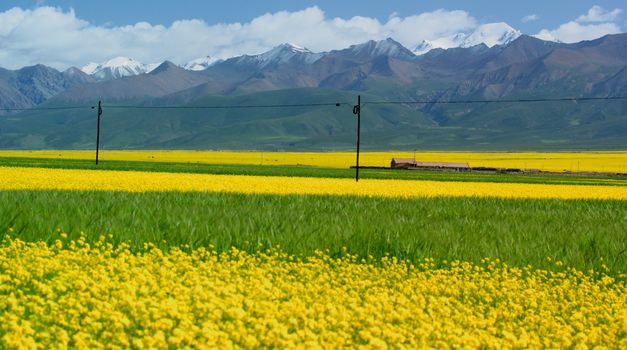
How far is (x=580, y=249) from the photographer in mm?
15750

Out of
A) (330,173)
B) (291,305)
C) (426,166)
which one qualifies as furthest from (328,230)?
(426,166)

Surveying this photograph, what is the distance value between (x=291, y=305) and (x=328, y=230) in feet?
23.6

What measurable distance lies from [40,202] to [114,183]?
778 inches

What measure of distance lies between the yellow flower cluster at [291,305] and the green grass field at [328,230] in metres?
0.86

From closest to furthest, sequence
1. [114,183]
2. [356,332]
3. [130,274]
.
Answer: [356,332], [130,274], [114,183]

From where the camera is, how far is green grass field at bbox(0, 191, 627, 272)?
560 inches

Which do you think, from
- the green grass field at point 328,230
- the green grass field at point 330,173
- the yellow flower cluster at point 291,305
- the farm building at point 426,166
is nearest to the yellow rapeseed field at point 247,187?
the green grass field at point 328,230

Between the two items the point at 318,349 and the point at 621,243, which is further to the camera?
the point at 621,243

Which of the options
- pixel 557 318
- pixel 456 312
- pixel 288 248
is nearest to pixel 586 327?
pixel 557 318

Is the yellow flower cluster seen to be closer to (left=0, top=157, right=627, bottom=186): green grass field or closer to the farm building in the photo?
(left=0, top=157, right=627, bottom=186): green grass field

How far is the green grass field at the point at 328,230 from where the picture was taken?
14.2m

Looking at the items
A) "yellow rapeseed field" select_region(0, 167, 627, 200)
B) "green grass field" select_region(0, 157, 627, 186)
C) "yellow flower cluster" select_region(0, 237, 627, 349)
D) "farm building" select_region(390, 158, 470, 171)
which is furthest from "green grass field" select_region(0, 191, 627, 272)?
"farm building" select_region(390, 158, 470, 171)

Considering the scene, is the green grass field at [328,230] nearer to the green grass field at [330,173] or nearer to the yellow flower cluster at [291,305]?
the yellow flower cluster at [291,305]

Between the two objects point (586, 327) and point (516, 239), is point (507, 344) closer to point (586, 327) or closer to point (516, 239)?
point (586, 327)
